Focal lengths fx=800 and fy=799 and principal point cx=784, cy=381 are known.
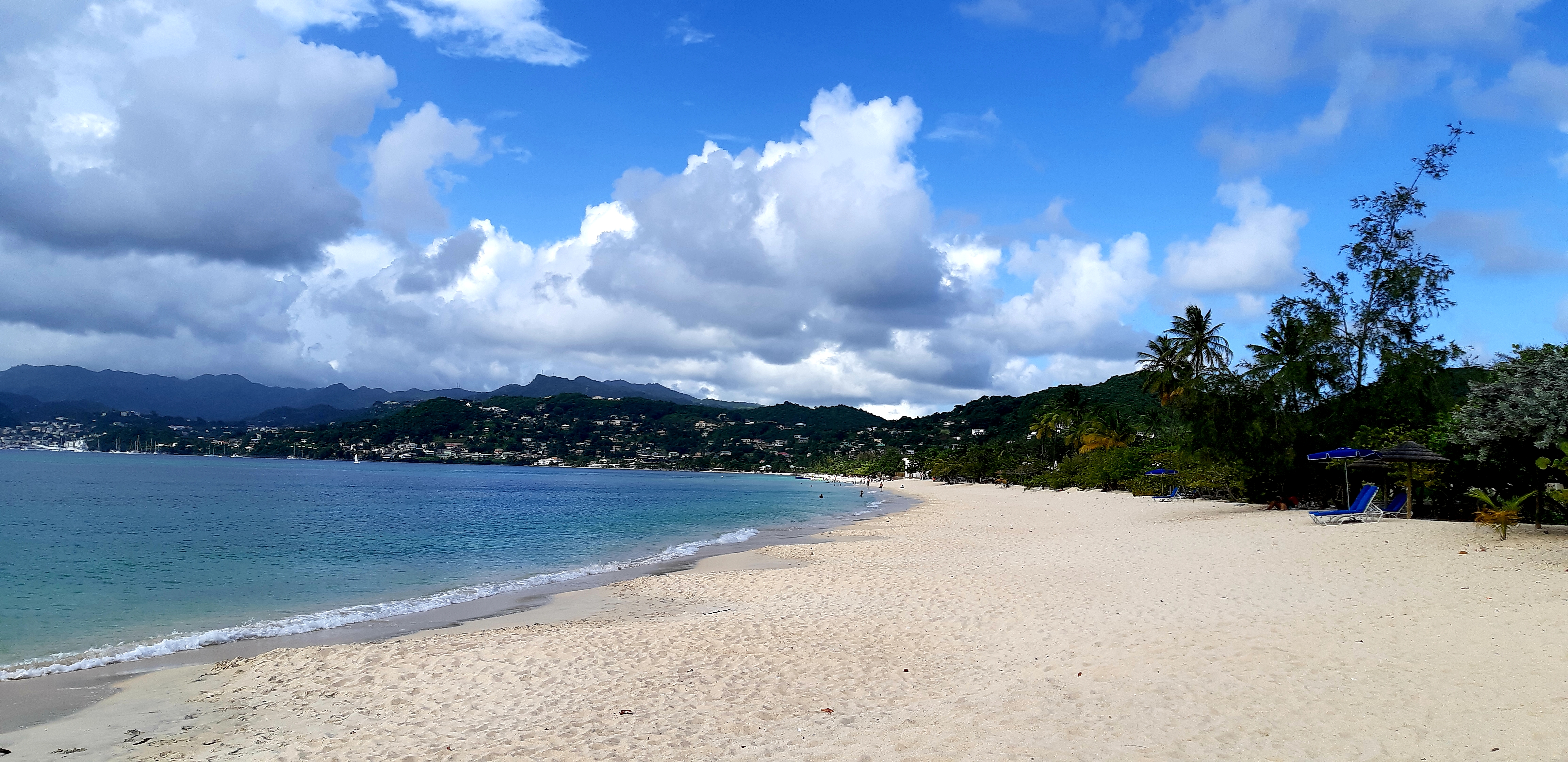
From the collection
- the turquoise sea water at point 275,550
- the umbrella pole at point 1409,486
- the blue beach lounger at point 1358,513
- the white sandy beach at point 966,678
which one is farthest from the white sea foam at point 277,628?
the umbrella pole at point 1409,486

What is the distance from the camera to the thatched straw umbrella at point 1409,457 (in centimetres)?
1684

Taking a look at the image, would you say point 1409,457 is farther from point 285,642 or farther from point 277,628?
point 277,628

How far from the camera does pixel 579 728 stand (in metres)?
6.61

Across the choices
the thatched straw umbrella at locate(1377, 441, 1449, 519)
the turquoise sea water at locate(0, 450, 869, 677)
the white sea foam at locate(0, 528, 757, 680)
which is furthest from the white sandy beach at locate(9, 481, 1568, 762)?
the turquoise sea water at locate(0, 450, 869, 677)

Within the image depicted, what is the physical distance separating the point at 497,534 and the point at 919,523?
1695 centimetres

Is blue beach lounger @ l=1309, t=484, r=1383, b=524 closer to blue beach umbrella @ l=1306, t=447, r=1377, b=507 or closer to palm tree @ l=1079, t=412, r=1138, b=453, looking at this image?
blue beach umbrella @ l=1306, t=447, r=1377, b=507

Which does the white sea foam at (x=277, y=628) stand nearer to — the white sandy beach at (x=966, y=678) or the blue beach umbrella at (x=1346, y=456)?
the white sandy beach at (x=966, y=678)

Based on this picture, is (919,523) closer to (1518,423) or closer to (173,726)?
(1518,423)

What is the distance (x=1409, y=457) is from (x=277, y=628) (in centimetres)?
2184

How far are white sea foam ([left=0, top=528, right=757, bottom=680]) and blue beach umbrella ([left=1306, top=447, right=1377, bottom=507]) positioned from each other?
1792 cm

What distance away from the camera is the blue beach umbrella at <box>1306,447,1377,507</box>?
19.2m

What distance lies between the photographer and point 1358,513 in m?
18.6

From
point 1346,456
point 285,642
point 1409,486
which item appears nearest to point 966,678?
point 285,642

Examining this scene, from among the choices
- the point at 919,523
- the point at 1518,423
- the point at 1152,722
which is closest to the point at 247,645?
the point at 1152,722
